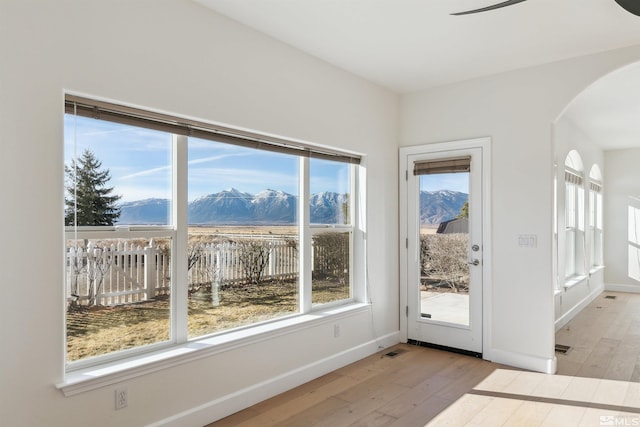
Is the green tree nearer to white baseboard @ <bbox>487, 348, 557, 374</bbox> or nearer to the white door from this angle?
the white door

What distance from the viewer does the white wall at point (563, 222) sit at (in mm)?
5582

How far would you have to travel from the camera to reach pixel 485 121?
166 inches

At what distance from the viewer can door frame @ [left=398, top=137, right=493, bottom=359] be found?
4.16m

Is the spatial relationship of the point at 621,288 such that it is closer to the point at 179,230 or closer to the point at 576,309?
the point at 576,309

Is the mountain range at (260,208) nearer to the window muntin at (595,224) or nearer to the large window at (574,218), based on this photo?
the large window at (574,218)

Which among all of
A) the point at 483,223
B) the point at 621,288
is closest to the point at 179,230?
the point at 483,223

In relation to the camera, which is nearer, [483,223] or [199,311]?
[199,311]

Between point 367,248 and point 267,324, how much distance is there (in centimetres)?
140

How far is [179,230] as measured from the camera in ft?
9.27

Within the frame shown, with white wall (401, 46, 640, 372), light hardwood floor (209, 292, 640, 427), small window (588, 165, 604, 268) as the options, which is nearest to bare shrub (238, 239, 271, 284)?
light hardwood floor (209, 292, 640, 427)

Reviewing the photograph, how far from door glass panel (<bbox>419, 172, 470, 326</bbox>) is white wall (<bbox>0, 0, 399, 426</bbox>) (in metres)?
1.27

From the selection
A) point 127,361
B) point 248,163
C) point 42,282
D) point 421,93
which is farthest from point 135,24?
point 421,93

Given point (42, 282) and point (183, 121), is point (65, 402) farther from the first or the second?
point (183, 121)

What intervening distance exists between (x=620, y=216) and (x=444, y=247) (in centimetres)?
604
